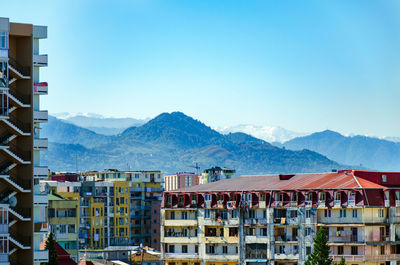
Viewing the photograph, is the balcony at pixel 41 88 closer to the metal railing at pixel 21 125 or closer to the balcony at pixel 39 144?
the metal railing at pixel 21 125

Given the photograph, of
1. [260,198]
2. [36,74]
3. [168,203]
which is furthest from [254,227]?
[36,74]

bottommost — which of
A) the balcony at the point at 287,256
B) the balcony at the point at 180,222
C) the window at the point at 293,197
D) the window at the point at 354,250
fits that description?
the balcony at the point at 287,256

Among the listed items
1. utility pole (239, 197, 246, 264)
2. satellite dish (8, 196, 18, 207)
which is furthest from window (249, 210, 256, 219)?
satellite dish (8, 196, 18, 207)

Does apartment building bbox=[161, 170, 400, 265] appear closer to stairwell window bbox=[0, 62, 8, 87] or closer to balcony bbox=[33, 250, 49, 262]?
balcony bbox=[33, 250, 49, 262]

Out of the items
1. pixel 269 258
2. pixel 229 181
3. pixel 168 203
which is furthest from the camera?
pixel 229 181

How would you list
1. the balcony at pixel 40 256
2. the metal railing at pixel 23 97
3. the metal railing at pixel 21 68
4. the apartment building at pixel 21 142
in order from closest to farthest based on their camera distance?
the apartment building at pixel 21 142 < the balcony at pixel 40 256 < the metal railing at pixel 23 97 < the metal railing at pixel 21 68

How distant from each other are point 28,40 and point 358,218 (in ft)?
235

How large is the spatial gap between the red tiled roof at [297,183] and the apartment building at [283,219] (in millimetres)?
159

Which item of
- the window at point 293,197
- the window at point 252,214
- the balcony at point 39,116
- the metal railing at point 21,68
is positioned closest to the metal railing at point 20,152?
the balcony at point 39,116

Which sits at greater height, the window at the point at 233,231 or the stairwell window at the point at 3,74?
the stairwell window at the point at 3,74

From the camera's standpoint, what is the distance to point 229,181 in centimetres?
17775

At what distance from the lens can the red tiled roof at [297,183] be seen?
149 meters

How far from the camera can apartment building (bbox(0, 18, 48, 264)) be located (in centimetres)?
8300

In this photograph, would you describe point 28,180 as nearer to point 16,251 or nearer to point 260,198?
point 16,251
